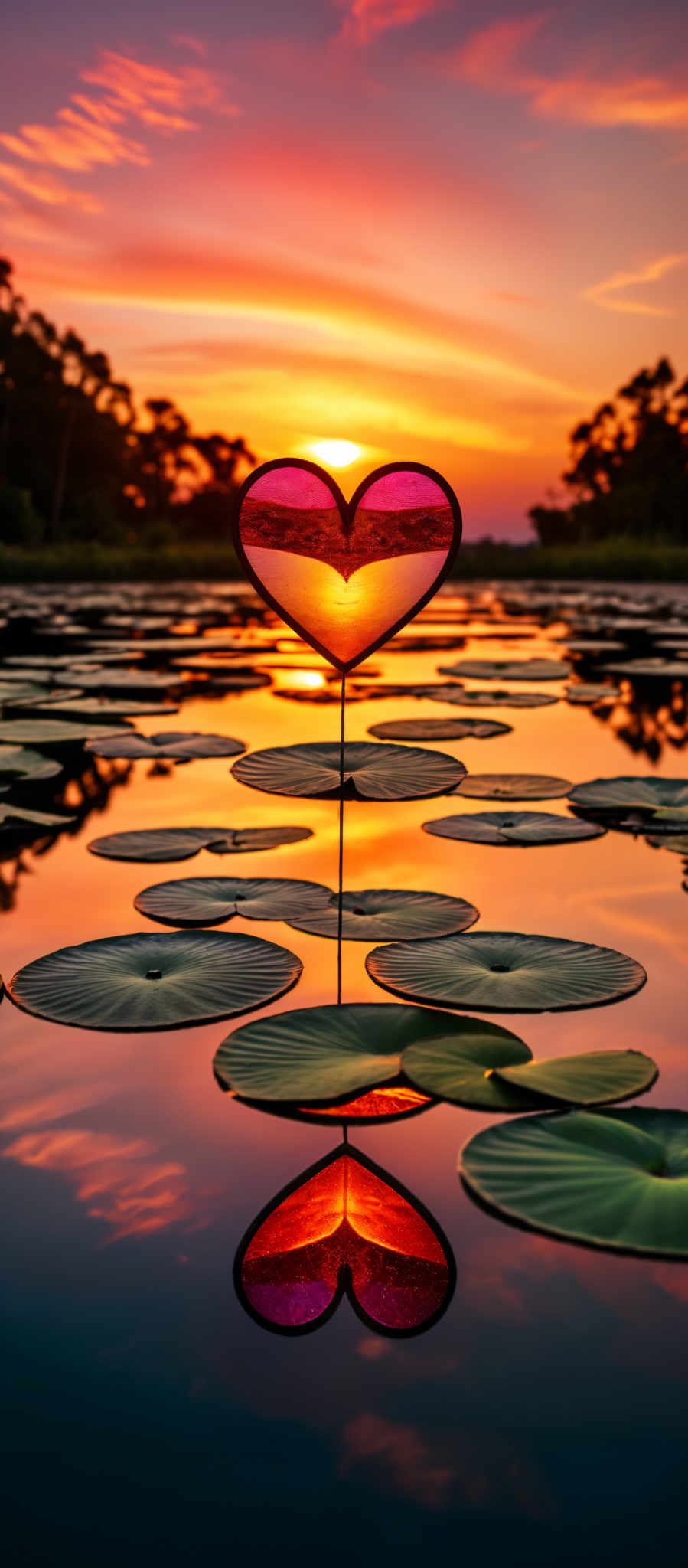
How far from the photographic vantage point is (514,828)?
2.22 m

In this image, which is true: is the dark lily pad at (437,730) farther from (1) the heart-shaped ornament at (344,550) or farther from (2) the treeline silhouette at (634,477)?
(2) the treeline silhouette at (634,477)

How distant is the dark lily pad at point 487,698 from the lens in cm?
381

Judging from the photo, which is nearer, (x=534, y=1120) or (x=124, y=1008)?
(x=534, y=1120)

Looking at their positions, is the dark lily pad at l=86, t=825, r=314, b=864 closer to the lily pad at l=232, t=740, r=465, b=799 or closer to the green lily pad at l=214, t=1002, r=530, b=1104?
the lily pad at l=232, t=740, r=465, b=799

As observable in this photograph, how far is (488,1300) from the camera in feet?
2.56

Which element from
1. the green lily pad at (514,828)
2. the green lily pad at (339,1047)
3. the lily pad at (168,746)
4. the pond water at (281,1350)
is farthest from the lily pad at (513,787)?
the green lily pad at (339,1047)

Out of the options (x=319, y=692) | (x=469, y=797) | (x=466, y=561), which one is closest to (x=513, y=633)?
(x=319, y=692)

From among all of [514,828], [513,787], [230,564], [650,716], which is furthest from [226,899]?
[230,564]

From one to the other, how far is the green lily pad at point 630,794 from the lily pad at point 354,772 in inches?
15.8

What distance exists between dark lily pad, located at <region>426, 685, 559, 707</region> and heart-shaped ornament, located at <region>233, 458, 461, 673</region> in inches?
85.1

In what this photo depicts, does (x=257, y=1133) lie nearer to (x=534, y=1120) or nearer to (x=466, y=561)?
(x=534, y=1120)

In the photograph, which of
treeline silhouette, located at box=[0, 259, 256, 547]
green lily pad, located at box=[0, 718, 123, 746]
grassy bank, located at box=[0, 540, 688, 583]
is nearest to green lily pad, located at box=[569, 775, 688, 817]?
green lily pad, located at box=[0, 718, 123, 746]

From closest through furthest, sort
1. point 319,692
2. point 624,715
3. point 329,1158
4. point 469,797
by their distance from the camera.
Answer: point 329,1158 < point 469,797 < point 624,715 < point 319,692

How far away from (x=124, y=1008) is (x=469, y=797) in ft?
4.65
